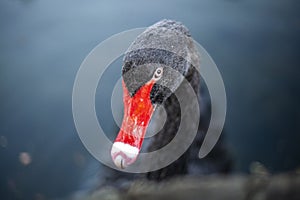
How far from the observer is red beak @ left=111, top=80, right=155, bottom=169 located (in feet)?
5.46

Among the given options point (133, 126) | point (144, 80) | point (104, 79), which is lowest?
point (133, 126)

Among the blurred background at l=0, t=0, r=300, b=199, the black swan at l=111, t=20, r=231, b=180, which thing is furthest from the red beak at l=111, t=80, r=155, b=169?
the blurred background at l=0, t=0, r=300, b=199

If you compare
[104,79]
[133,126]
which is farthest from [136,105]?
[104,79]

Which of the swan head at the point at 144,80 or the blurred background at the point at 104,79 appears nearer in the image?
the swan head at the point at 144,80

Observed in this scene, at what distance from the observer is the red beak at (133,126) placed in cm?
167

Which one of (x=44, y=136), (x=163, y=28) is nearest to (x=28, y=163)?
(x=44, y=136)

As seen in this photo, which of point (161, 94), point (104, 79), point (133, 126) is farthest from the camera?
point (104, 79)

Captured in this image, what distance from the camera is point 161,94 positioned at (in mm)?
1882

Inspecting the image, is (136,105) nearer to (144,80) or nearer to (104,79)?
(144,80)

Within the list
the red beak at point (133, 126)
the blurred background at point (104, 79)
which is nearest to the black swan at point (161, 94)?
the red beak at point (133, 126)

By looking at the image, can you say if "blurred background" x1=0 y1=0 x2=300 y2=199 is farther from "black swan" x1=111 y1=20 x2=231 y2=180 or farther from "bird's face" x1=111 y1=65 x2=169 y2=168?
"bird's face" x1=111 y1=65 x2=169 y2=168

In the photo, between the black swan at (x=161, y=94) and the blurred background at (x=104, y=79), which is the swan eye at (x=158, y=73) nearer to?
the black swan at (x=161, y=94)

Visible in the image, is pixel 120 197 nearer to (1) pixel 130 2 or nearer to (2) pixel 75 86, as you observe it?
(2) pixel 75 86

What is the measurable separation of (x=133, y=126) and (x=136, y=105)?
0.29 ft
